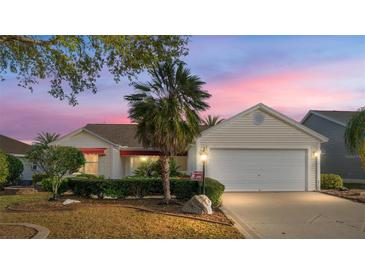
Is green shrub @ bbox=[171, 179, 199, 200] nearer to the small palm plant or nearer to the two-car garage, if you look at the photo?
the two-car garage

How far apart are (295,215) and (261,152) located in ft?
24.0

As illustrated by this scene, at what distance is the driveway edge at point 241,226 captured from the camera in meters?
9.16

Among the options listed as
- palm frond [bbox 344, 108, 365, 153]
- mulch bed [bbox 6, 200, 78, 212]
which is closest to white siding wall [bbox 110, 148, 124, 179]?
mulch bed [bbox 6, 200, 78, 212]

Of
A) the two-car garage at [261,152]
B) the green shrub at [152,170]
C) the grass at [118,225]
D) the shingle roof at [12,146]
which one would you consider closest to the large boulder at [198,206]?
the grass at [118,225]

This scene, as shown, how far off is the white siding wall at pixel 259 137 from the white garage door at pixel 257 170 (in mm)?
351

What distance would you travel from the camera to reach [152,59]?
411 inches

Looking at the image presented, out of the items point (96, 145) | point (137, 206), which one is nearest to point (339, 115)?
point (96, 145)

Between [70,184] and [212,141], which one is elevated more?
[212,141]

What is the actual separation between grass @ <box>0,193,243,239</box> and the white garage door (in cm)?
751

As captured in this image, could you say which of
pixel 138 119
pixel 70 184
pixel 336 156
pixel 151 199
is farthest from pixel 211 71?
pixel 336 156

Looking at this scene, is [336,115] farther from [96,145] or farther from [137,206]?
[137,206]

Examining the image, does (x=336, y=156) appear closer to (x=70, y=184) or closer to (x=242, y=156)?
(x=242, y=156)
